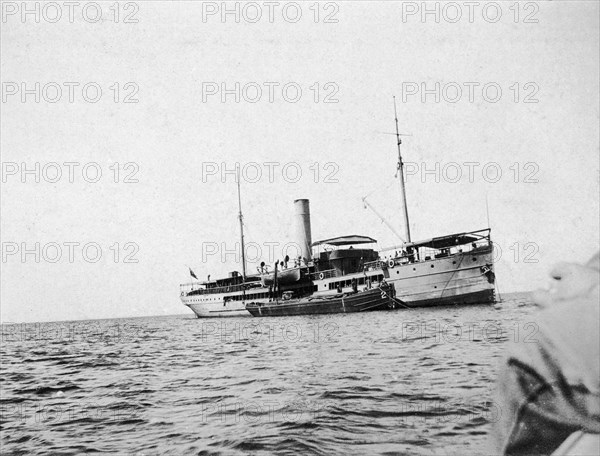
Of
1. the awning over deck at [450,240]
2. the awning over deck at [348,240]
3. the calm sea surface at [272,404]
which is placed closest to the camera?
the calm sea surface at [272,404]

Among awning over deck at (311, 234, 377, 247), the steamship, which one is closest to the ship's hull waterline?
the steamship

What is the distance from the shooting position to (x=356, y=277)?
32594 millimetres

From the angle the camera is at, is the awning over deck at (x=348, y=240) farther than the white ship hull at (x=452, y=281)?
Yes

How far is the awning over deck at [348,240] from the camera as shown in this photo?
37.3m

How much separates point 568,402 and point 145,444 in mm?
4850

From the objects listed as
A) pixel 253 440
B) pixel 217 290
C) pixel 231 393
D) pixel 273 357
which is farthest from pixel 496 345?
pixel 217 290

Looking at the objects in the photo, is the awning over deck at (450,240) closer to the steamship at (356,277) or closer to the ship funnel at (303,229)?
the steamship at (356,277)

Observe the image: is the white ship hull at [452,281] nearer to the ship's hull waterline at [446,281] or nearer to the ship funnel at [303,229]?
the ship's hull waterline at [446,281]

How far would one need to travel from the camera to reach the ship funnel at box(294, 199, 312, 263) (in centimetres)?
4006

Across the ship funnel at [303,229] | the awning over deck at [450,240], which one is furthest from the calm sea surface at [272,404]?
the ship funnel at [303,229]

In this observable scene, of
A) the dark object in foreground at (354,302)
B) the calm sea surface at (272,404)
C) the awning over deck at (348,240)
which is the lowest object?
the calm sea surface at (272,404)

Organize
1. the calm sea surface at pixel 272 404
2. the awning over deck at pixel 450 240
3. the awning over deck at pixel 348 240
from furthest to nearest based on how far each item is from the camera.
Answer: the awning over deck at pixel 348 240, the awning over deck at pixel 450 240, the calm sea surface at pixel 272 404

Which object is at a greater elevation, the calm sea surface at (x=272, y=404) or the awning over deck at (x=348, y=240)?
the awning over deck at (x=348, y=240)

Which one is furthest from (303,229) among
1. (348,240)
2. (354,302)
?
(354,302)
